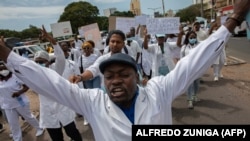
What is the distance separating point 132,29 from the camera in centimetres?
923

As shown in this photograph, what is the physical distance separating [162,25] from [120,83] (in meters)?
5.20

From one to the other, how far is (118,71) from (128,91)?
14cm

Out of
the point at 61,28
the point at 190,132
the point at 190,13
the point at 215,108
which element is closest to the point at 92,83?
the point at 215,108

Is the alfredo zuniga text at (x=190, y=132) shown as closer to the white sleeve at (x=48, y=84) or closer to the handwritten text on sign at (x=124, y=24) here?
the white sleeve at (x=48, y=84)

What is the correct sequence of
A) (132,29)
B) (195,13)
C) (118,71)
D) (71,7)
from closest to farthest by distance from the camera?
(118,71)
(132,29)
(71,7)
(195,13)

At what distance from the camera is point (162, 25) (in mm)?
7062

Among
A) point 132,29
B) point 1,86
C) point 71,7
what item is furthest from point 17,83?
point 71,7

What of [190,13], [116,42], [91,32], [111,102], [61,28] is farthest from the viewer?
[190,13]

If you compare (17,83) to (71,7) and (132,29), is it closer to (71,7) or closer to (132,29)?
(132,29)

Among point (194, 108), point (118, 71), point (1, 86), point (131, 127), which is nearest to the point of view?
point (131, 127)

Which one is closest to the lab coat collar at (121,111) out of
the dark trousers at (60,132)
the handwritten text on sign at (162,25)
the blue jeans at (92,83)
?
the dark trousers at (60,132)

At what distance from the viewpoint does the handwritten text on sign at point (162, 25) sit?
693 cm

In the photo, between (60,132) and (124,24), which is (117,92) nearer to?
(60,132)

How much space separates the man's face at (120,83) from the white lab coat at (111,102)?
5 cm
